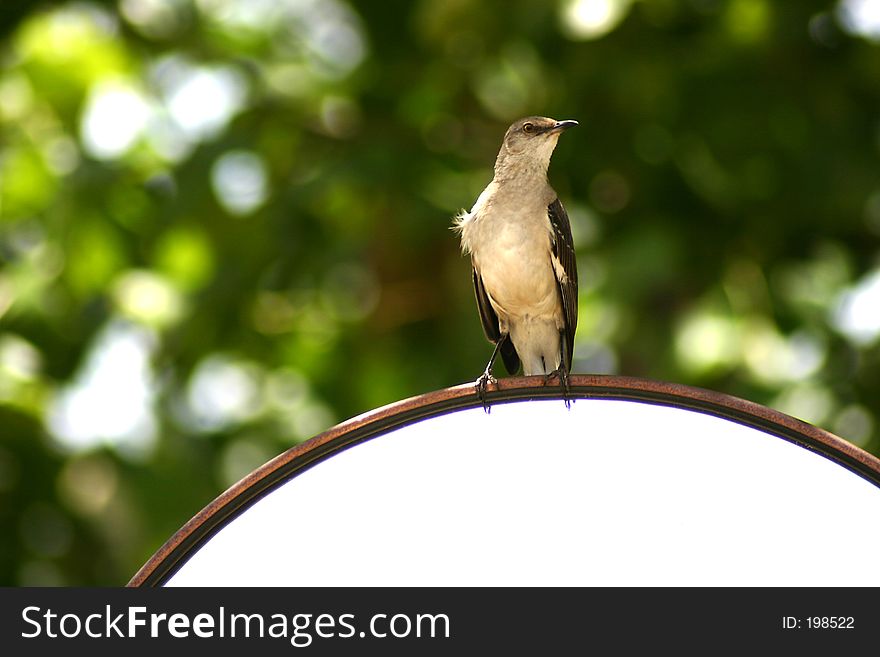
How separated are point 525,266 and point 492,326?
629 millimetres

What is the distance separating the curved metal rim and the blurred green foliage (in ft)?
11.9

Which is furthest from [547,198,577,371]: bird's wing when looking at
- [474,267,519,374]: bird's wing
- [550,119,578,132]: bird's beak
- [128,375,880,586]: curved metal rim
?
[128,375,880,586]: curved metal rim

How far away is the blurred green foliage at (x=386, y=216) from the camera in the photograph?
6809 millimetres

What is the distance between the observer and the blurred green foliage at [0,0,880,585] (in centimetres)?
681

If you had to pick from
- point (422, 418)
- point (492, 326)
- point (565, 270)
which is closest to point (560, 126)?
point (565, 270)

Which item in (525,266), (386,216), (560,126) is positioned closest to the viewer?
(525,266)

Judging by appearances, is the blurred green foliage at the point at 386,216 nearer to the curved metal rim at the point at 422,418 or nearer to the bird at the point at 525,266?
the bird at the point at 525,266

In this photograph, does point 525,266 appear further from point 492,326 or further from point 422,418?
point 422,418

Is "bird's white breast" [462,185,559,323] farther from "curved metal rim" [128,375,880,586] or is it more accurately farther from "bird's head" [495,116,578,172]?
"curved metal rim" [128,375,880,586]

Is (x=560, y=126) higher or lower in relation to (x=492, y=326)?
higher

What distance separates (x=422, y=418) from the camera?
8.96ft

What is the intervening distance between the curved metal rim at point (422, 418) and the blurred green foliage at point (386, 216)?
362 cm
